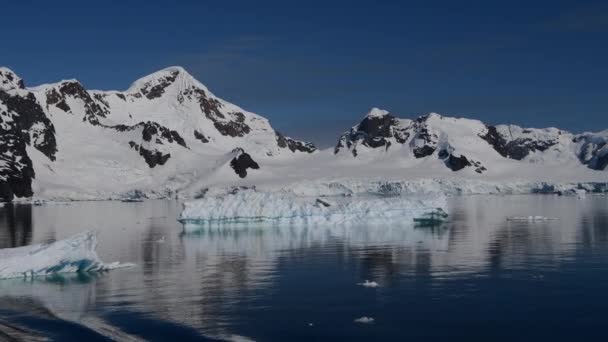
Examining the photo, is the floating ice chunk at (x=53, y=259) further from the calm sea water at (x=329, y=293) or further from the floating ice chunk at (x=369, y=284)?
the floating ice chunk at (x=369, y=284)

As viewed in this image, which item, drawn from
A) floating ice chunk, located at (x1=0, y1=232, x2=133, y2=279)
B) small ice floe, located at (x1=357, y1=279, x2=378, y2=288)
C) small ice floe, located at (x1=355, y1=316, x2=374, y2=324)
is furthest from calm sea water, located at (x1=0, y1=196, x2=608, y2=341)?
floating ice chunk, located at (x1=0, y1=232, x2=133, y2=279)

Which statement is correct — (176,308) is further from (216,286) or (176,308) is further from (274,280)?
(274,280)

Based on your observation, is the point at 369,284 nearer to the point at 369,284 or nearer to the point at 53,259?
the point at 369,284

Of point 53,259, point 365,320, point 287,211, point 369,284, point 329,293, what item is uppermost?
point 287,211

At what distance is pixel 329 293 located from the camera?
103ft

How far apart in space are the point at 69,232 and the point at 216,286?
4383 centimetres

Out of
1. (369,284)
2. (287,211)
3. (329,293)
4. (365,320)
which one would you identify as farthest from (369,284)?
(287,211)

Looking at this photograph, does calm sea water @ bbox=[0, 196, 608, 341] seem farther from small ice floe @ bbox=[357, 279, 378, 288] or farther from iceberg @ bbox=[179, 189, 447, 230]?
iceberg @ bbox=[179, 189, 447, 230]

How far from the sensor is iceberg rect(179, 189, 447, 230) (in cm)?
7481

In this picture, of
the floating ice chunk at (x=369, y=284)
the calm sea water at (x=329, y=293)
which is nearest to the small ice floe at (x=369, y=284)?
Result: the floating ice chunk at (x=369, y=284)

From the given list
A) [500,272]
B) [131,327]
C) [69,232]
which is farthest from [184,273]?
[69,232]

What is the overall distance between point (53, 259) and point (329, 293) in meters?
15.4

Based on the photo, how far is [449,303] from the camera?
2839 centimetres

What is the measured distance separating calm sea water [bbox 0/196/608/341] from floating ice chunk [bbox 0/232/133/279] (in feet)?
3.63
